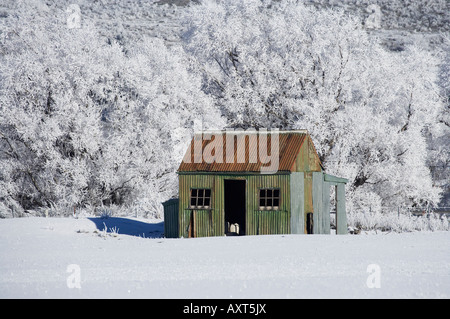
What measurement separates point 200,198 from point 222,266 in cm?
803

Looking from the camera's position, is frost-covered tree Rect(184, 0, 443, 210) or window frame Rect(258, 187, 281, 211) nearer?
window frame Rect(258, 187, 281, 211)

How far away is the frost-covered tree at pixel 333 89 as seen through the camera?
33594mm

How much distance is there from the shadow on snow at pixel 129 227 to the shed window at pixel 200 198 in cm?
257

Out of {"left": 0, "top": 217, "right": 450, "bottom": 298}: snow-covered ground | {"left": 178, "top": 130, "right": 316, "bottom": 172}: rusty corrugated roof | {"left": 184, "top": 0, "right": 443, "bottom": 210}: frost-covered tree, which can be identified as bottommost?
{"left": 0, "top": 217, "right": 450, "bottom": 298}: snow-covered ground

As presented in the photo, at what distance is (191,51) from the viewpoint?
121ft

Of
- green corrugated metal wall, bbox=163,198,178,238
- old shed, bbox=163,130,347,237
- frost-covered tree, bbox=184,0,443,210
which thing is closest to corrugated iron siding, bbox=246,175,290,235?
old shed, bbox=163,130,347,237

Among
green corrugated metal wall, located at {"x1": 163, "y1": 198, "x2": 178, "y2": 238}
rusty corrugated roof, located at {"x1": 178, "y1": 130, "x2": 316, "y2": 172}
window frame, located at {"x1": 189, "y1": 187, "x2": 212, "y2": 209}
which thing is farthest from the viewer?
green corrugated metal wall, located at {"x1": 163, "y1": 198, "x2": 178, "y2": 238}

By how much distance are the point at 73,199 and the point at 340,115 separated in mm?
12493

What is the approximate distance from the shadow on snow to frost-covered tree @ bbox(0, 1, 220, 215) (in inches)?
125

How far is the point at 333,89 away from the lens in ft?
112

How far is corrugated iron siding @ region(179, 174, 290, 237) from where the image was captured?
2352 centimetres
